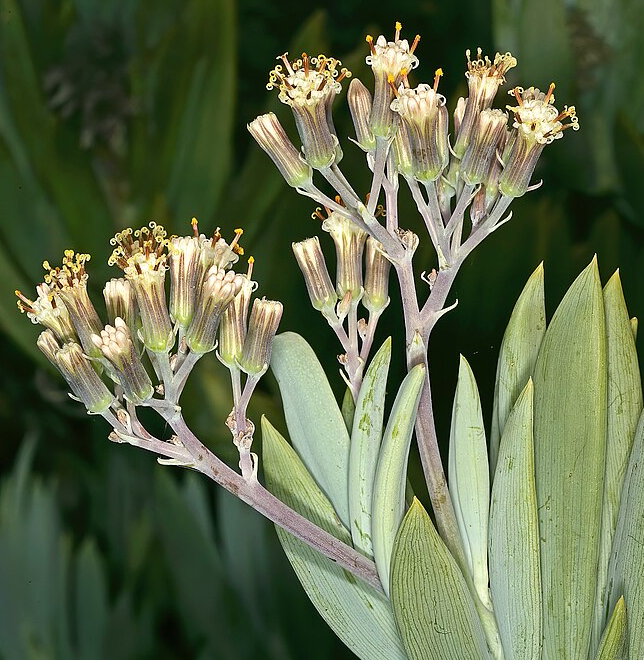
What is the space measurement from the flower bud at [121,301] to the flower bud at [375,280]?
9 cm

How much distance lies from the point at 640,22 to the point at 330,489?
19.0 inches

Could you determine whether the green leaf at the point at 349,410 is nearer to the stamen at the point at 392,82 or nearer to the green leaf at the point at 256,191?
the stamen at the point at 392,82

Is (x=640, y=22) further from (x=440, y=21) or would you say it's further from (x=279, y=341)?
(x=279, y=341)

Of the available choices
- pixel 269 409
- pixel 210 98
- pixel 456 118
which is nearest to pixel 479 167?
pixel 456 118

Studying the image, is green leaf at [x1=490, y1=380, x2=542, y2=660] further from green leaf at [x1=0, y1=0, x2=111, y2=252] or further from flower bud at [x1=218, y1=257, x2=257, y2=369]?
green leaf at [x1=0, y1=0, x2=111, y2=252]

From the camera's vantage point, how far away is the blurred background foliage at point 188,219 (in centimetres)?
58

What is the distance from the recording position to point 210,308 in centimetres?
28

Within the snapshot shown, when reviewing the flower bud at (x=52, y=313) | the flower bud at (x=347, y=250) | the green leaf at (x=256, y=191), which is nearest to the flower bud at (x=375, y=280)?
the flower bud at (x=347, y=250)

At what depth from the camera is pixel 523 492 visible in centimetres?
29

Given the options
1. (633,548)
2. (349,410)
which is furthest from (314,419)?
(633,548)

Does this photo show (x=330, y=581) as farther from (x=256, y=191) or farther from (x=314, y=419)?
(x=256, y=191)

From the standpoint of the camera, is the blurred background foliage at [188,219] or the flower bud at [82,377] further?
the blurred background foliage at [188,219]

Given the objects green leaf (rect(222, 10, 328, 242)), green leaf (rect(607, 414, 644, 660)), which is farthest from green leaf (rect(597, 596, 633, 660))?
green leaf (rect(222, 10, 328, 242))

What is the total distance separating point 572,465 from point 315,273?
11 cm
